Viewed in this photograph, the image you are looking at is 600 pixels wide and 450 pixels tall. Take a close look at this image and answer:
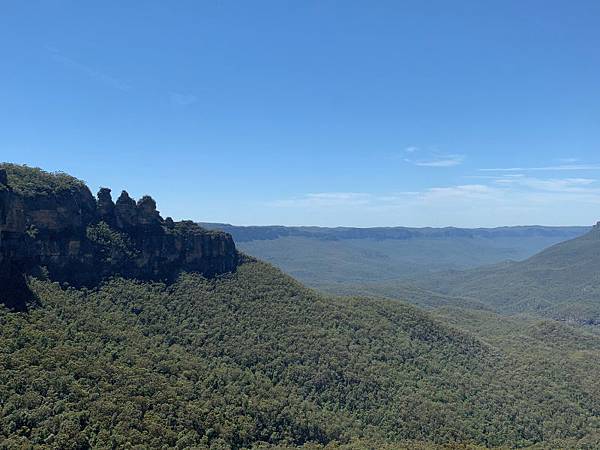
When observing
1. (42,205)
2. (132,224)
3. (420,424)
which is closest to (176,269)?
(132,224)

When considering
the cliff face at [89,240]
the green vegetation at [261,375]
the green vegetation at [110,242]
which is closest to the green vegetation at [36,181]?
the cliff face at [89,240]

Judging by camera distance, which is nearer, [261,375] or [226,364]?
[226,364]

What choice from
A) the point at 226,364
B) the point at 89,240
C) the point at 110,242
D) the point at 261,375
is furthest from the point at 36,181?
the point at 261,375

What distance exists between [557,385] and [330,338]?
146 feet

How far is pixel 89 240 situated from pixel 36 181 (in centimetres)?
1266

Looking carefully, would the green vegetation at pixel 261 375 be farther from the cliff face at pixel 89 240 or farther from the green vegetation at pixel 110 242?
the green vegetation at pixel 110 242

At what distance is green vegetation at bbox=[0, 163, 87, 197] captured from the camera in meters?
74.8

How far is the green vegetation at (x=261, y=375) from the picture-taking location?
48312 millimetres

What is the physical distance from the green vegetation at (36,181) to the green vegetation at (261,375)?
17305 mm

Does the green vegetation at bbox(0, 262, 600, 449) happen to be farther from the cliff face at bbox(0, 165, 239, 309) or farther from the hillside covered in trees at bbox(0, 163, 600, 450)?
the cliff face at bbox(0, 165, 239, 309)

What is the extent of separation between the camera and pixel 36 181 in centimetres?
7750

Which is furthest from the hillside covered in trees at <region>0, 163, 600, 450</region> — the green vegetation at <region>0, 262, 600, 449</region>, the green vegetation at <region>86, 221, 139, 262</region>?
the green vegetation at <region>86, 221, 139, 262</region>

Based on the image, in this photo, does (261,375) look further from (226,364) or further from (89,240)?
(89,240)

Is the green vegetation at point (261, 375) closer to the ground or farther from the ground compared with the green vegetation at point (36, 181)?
closer to the ground
